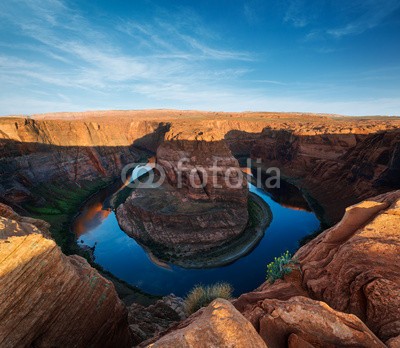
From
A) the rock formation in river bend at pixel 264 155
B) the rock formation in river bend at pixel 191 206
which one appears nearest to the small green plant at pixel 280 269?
the rock formation in river bend at pixel 191 206

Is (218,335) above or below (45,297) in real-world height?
above

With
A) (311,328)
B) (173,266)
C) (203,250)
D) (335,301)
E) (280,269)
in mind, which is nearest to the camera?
(311,328)

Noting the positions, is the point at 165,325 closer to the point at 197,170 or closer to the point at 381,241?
the point at 381,241

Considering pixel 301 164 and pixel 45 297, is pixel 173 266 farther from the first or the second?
pixel 301 164

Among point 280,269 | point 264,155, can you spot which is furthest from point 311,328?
point 264,155

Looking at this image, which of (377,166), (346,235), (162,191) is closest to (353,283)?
(346,235)

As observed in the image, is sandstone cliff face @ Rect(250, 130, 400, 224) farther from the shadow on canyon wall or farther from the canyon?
the canyon

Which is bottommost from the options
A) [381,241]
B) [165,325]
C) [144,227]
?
[144,227]
